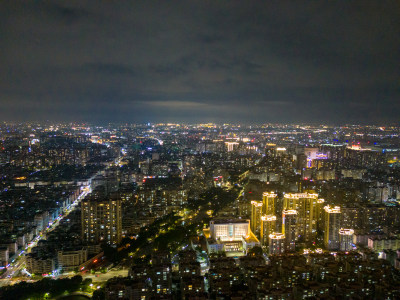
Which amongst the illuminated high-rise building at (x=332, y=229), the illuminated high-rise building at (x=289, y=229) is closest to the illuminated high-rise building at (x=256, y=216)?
the illuminated high-rise building at (x=289, y=229)

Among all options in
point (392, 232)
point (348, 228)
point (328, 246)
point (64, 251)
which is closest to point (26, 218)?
point (64, 251)

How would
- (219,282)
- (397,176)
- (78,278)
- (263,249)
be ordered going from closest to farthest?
(219,282)
(78,278)
(263,249)
(397,176)

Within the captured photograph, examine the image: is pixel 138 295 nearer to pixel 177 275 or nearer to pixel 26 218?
pixel 177 275

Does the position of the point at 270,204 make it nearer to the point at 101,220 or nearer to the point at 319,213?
the point at 319,213

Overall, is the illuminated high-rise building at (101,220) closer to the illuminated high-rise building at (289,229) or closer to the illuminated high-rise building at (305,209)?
the illuminated high-rise building at (289,229)

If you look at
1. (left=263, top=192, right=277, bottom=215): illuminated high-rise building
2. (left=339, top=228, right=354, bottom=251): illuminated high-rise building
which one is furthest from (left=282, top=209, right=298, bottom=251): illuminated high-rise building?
(left=263, top=192, right=277, bottom=215): illuminated high-rise building

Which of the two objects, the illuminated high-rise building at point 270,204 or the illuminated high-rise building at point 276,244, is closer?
the illuminated high-rise building at point 276,244
